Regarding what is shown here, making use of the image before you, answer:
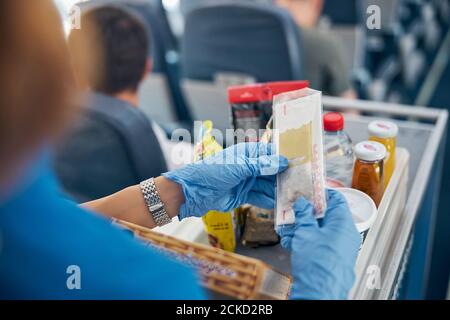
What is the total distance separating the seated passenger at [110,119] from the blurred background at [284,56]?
15cm

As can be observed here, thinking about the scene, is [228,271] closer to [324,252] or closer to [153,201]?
[324,252]

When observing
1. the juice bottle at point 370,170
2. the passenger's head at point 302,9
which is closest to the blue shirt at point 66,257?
the juice bottle at point 370,170

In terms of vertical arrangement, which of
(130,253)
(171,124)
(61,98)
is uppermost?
(61,98)

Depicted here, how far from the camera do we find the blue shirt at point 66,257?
0.56 m

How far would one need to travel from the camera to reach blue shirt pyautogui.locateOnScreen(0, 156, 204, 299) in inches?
21.9

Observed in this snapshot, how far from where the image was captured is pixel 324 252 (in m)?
0.80

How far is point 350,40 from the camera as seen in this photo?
9.58 feet

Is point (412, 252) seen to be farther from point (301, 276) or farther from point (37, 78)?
point (37, 78)

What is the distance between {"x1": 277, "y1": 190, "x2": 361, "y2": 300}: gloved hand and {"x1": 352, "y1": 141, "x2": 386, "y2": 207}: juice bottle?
134mm

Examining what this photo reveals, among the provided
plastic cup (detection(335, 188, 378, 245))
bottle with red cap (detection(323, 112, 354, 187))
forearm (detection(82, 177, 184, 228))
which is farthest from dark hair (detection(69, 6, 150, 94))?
plastic cup (detection(335, 188, 378, 245))

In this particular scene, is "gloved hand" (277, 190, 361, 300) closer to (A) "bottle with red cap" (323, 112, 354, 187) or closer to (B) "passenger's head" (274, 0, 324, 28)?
(A) "bottle with red cap" (323, 112, 354, 187)

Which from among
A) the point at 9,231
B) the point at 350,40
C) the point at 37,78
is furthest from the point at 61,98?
the point at 350,40

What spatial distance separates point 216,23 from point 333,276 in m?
1.55
